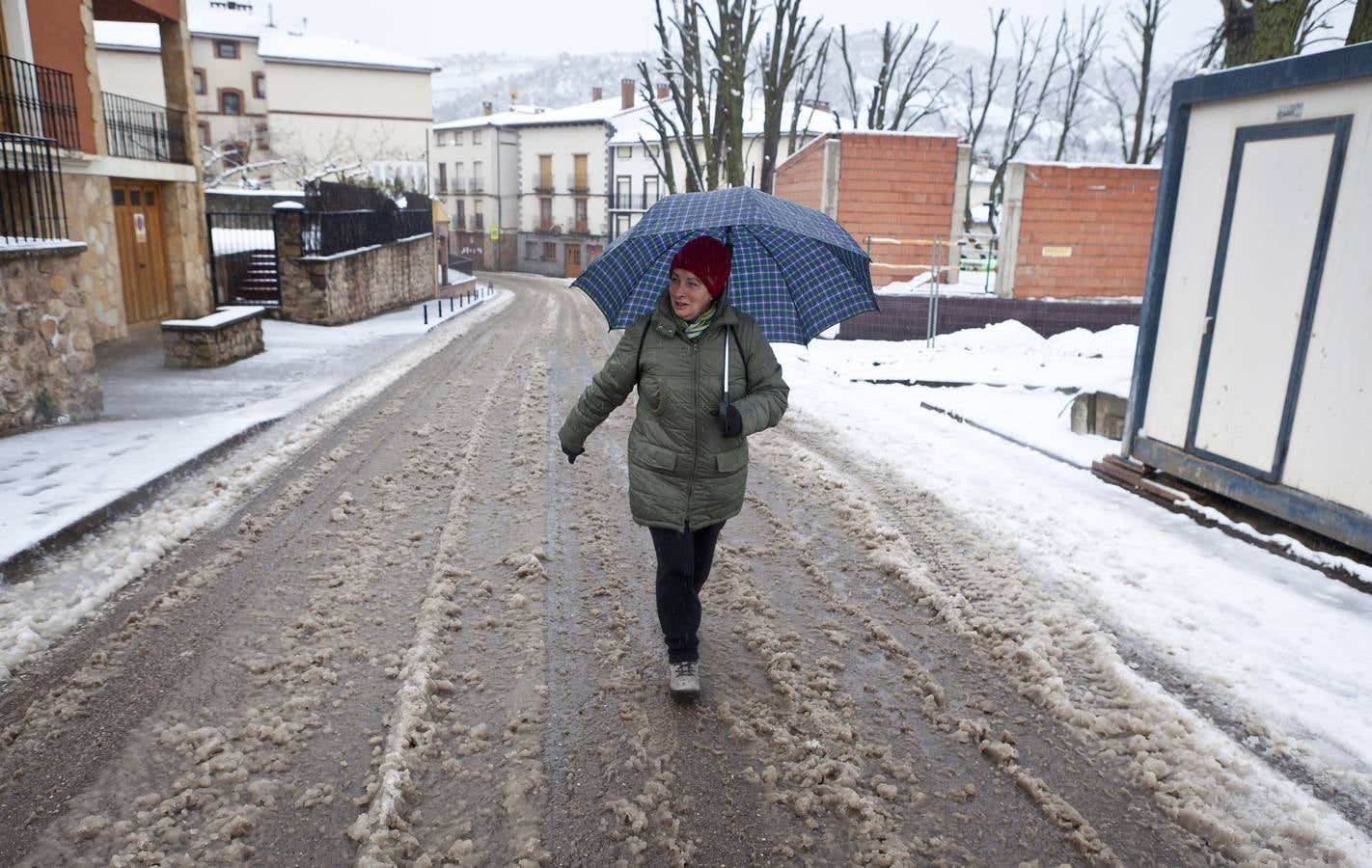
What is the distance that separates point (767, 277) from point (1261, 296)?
11.9 feet

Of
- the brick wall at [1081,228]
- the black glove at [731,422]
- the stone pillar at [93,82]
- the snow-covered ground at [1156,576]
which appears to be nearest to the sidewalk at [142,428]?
the stone pillar at [93,82]

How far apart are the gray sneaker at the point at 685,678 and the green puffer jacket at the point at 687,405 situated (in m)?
0.61

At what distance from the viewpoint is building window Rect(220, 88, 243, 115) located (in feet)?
148

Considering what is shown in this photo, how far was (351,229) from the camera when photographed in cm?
1998

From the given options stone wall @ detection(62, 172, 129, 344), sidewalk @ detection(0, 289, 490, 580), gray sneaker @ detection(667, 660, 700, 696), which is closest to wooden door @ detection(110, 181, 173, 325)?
stone wall @ detection(62, 172, 129, 344)

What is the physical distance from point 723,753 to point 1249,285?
473 centimetres

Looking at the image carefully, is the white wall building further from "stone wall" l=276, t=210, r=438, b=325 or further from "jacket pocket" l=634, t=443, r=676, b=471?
"jacket pocket" l=634, t=443, r=676, b=471

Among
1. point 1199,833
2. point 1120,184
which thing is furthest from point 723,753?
point 1120,184

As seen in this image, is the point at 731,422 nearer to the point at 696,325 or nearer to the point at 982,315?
the point at 696,325

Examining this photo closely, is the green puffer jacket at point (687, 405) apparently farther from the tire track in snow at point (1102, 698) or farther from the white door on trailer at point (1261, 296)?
the white door on trailer at point (1261, 296)

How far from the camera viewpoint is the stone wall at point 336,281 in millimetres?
17297

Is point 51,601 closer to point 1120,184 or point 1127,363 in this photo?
point 1127,363

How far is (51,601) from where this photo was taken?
4.34 meters

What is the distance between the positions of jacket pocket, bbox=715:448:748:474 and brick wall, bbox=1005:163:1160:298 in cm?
1459
